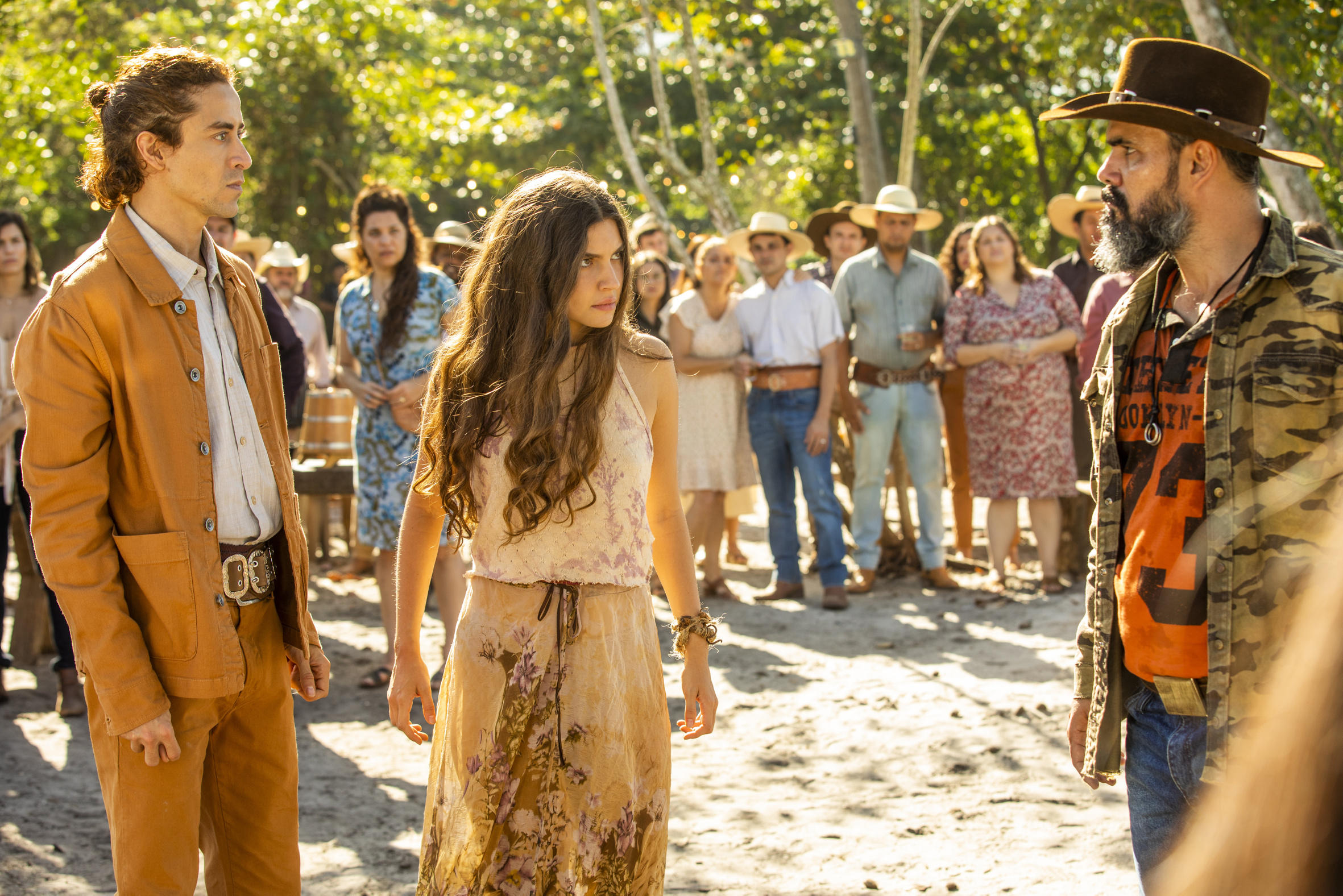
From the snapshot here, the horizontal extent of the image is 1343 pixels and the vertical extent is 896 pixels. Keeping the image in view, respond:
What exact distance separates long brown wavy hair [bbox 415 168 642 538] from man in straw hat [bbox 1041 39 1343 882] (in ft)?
3.62

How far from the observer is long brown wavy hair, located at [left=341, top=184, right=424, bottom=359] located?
5.66m

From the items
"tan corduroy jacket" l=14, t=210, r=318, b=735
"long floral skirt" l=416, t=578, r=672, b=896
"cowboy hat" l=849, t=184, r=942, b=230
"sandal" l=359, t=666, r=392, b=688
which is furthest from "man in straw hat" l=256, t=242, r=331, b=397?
"long floral skirt" l=416, t=578, r=672, b=896

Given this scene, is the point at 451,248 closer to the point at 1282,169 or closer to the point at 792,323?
the point at 792,323

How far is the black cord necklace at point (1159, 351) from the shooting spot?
237 centimetres

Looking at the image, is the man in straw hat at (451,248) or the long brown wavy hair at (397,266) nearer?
the long brown wavy hair at (397,266)

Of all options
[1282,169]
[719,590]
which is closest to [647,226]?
[719,590]

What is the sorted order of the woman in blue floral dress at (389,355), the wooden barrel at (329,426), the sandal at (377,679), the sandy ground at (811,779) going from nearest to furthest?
the sandy ground at (811,779) < the woman in blue floral dress at (389,355) < the sandal at (377,679) < the wooden barrel at (329,426)

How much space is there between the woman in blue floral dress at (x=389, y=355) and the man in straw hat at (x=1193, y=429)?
3.58 metres

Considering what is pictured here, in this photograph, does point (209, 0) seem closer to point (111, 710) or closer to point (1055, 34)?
point (1055, 34)

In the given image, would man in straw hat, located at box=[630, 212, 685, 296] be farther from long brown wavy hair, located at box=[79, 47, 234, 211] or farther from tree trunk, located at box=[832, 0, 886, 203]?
long brown wavy hair, located at box=[79, 47, 234, 211]

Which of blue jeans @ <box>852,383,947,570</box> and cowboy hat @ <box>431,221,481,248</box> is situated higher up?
cowboy hat @ <box>431,221,481,248</box>

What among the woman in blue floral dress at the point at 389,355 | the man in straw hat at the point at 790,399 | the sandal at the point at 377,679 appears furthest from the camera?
the man in straw hat at the point at 790,399

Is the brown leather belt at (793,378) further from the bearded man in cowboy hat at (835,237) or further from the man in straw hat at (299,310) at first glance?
the man in straw hat at (299,310)

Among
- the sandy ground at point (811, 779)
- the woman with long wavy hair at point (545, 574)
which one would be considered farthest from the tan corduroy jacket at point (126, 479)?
the sandy ground at point (811, 779)
